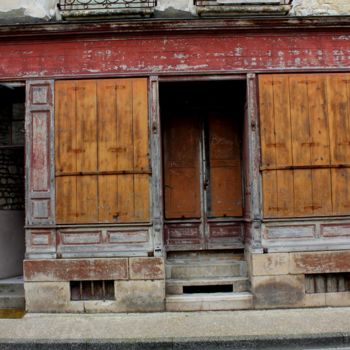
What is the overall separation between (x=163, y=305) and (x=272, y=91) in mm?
3780

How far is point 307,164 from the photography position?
753 centimetres

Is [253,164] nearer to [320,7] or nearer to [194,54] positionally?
[194,54]

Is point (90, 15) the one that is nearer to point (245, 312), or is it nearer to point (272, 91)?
point (272, 91)

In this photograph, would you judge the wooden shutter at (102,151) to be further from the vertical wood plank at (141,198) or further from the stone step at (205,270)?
the stone step at (205,270)

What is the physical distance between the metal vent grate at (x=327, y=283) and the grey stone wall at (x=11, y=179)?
549 cm

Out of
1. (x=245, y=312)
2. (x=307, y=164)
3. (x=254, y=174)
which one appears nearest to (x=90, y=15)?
(x=254, y=174)

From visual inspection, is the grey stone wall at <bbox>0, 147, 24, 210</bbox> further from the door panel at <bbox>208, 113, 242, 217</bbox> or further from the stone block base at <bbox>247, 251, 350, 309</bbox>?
the stone block base at <bbox>247, 251, 350, 309</bbox>

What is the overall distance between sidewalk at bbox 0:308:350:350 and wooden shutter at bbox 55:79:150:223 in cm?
160

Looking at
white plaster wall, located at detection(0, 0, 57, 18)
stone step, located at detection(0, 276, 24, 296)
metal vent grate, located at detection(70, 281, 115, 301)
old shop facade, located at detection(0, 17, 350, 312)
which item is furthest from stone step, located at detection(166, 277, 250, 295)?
white plaster wall, located at detection(0, 0, 57, 18)

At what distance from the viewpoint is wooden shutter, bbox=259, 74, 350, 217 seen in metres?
7.49

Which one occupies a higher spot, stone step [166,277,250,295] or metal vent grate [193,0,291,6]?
metal vent grate [193,0,291,6]

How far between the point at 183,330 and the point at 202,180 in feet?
9.92

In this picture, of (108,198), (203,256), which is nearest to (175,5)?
(108,198)

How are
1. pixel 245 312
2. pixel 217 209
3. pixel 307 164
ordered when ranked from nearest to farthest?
pixel 245 312 → pixel 307 164 → pixel 217 209
